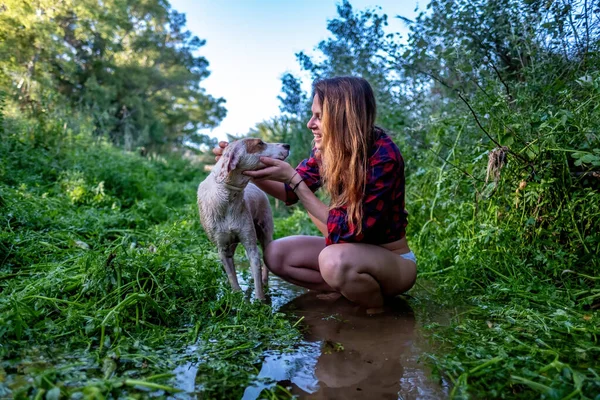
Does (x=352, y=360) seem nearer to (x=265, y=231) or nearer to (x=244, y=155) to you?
(x=244, y=155)

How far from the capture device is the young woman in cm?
293

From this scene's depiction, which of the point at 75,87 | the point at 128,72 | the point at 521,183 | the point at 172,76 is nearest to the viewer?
the point at 521,183

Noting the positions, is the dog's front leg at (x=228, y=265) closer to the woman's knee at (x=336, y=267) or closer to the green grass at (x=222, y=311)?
the green grass at (x=222, y=311)

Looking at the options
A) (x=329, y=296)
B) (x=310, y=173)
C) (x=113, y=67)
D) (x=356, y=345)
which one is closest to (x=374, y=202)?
(x=310, y=173)

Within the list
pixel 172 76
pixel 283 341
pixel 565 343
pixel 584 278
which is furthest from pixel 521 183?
pixel 172 76

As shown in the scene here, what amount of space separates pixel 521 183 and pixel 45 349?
3.37 m

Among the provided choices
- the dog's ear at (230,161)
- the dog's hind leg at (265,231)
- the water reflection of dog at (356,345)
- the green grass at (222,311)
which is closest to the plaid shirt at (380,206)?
the water reflection of dog at (356,345)

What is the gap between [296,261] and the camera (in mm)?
3666

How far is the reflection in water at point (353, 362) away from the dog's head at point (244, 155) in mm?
1217

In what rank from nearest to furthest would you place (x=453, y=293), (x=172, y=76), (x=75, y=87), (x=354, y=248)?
1. (x=354, y=248)
2. (x=453, y=293)
3. (x=75, y=87)
4. (x=172, y=76)

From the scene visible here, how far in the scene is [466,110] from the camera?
4281 millimetres

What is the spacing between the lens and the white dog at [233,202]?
10.6ft

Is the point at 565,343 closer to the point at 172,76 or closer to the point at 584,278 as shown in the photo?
the point at 584,278

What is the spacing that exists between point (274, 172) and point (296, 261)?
0.96 metres
